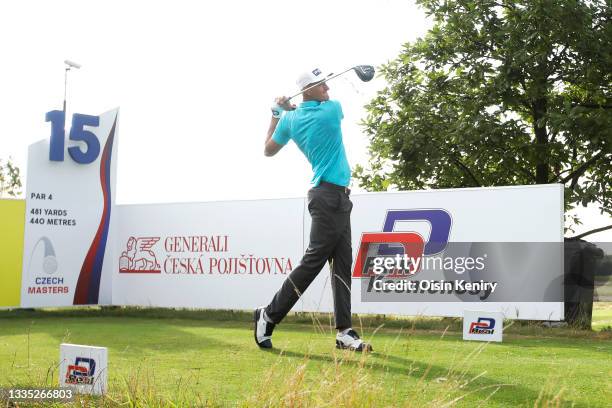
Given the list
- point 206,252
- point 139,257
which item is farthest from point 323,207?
point 139,257

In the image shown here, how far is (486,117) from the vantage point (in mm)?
15805

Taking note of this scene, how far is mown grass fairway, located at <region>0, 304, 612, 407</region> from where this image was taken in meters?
3.13

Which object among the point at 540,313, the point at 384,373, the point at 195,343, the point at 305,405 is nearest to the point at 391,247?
the point at 540,313

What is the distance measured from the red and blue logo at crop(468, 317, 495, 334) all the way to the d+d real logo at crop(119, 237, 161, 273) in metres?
7.34

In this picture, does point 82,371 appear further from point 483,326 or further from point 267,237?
point 267,237

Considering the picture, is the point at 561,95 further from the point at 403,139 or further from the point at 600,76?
the point at 403,139

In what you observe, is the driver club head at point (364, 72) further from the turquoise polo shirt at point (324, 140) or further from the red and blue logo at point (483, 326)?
the red and blue logo at point (483, 326)

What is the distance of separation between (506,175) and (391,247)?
7442mm

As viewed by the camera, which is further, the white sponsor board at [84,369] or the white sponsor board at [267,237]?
the white sponsor board at [267,237]

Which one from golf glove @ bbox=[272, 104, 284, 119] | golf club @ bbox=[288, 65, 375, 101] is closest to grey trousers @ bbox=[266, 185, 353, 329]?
golf glove @ bbox=[272, 104, 284, 119]

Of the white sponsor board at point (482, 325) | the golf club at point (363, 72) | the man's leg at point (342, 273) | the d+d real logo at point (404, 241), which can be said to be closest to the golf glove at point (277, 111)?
the golf club at point (363, 72)

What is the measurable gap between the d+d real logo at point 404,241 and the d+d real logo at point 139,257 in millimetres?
4046

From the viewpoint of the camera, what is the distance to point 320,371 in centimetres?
356

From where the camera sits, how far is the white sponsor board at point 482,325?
6.43m
